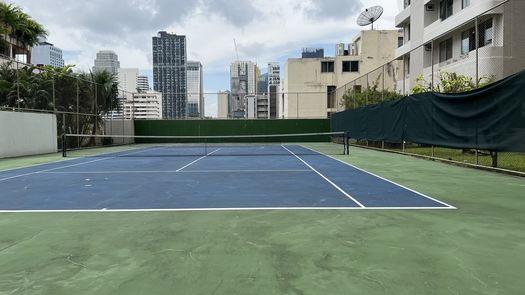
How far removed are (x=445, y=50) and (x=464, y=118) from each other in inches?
754

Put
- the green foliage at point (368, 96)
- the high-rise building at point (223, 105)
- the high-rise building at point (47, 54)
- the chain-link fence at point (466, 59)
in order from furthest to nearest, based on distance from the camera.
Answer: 1. the high-rise building at point (47, 54)
2. the high-rise building at point (223, 105)
3. the green foliage at point (368, 96)
4. the chain-link fence at point (466, 59)

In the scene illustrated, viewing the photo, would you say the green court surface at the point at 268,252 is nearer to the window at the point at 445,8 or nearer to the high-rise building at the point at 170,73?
the window at the point at 445,8

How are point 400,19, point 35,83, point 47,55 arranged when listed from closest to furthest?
point 35,83 → point 400,19 → point 47,55

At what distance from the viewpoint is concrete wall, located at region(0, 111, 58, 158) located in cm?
1783

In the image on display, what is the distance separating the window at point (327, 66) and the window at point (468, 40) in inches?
943

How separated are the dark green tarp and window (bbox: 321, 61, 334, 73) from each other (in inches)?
1220

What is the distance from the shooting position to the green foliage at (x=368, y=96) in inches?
944

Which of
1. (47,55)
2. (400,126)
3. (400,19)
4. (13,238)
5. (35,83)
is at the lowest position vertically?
(13,238)

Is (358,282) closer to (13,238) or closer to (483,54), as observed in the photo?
(13,238)

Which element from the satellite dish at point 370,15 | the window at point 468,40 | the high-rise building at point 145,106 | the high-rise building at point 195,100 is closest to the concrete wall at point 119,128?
the high-rise building at point 145,106

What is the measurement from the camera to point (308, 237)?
4.57 meters

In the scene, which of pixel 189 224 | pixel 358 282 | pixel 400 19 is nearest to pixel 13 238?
pixel 189 224

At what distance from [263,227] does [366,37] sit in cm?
4807

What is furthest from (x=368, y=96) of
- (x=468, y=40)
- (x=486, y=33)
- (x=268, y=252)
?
(x=268, y=252)
